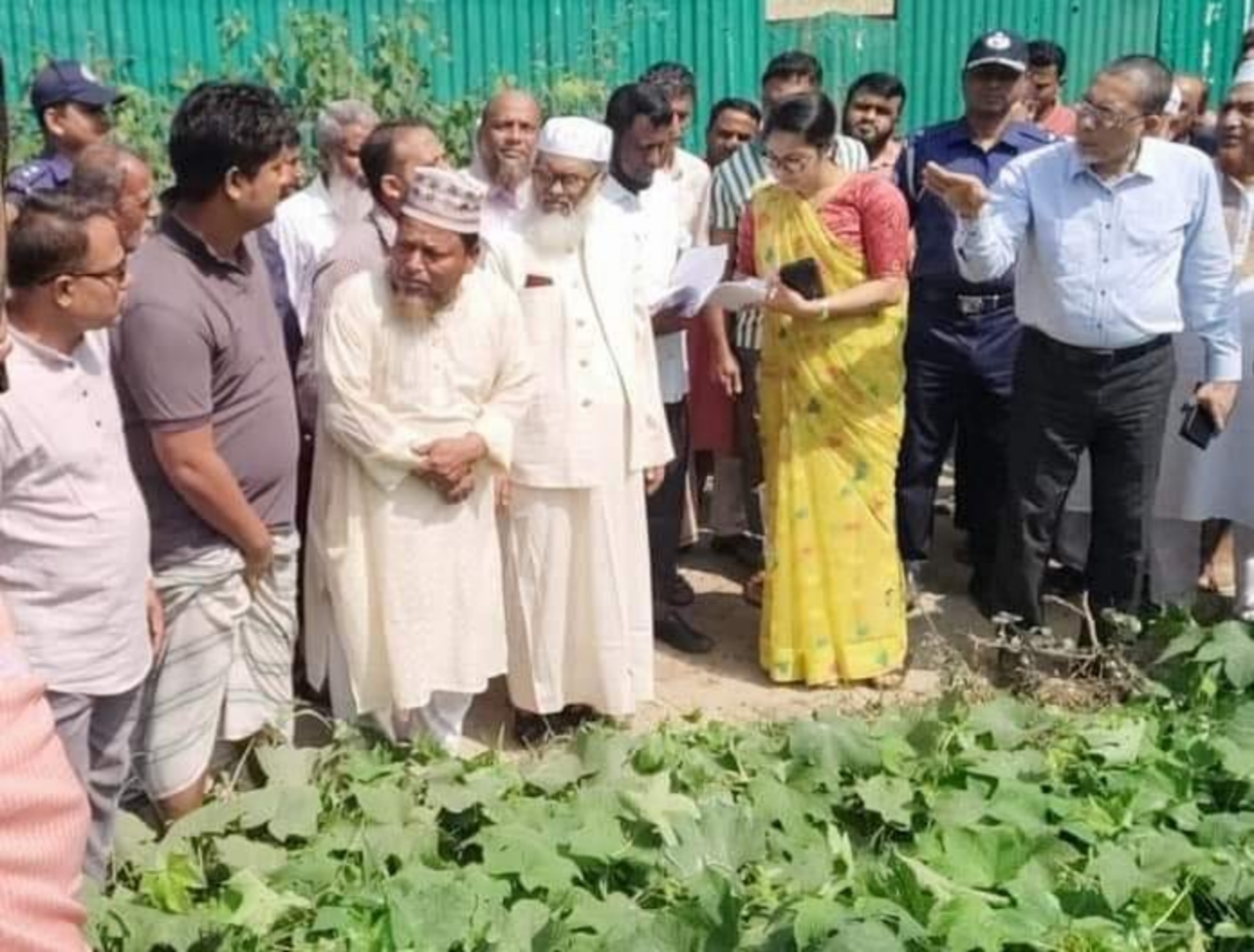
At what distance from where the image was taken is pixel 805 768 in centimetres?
348

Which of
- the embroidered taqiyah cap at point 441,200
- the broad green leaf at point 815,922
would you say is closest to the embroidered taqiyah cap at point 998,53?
the embroidered taqiyah cap at point 441,200

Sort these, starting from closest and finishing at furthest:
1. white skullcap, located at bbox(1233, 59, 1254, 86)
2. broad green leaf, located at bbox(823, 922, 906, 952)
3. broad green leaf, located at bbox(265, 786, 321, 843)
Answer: broad green leaf, located at bbox(823, 922, 906, 952)
broad green leaf, located at bbox(265, 786, 321, 843)
white skullcap, located at bbox(1233, 59, 1254, 86)

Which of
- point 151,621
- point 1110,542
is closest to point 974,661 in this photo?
point 1110,542

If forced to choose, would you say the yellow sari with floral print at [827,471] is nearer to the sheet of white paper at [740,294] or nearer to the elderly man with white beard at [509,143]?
the sheet of white paper at [740,294]

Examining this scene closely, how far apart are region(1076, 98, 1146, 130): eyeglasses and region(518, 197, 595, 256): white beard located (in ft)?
4.54

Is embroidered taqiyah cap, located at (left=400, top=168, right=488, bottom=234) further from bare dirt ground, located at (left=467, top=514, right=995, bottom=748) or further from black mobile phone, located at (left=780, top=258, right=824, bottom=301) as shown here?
bare dirt ground, located at (left=467, top=514, right=995, bottom=748)

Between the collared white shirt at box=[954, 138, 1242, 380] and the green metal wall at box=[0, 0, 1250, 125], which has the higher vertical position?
the green metal wall at box=[0, 0, 1250, 125]

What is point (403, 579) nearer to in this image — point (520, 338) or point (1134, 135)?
point (520, 338)

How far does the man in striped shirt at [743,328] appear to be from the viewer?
17.7ft

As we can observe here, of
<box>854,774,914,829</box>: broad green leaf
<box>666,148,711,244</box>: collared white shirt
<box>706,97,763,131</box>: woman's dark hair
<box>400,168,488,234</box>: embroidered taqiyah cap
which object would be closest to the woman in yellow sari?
<box>666,148,711,244</box>: collared white shirt

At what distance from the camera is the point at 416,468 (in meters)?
3.82

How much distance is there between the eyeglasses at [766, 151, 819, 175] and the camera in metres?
4.47

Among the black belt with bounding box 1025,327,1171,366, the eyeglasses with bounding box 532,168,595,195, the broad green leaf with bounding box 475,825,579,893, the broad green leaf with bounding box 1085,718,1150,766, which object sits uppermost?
the eyeglasses with bounding box 532,168,595,195

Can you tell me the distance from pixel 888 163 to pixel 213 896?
14.0 feet
